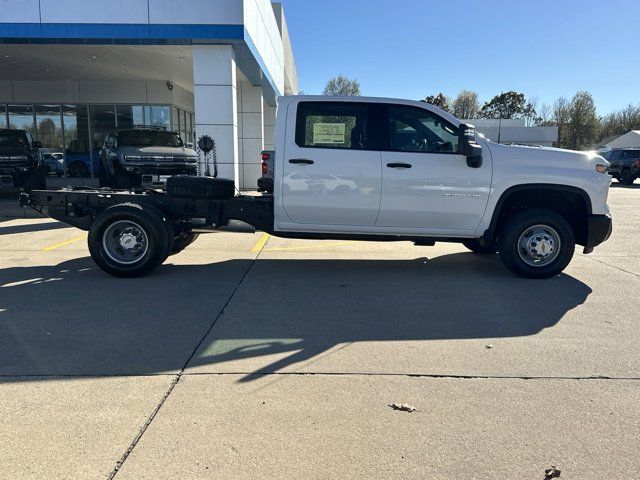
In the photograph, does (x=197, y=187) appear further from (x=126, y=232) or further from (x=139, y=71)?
(x=139, y=71)

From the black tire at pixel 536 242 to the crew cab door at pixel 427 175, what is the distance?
52 centimetres

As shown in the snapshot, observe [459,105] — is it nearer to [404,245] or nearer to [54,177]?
[54,177]

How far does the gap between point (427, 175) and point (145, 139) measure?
10.1 metres

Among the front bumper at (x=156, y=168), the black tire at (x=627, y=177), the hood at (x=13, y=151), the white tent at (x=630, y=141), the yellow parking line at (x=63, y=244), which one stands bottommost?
the yellow parking line at (x=63, y=244)

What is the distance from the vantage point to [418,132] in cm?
638

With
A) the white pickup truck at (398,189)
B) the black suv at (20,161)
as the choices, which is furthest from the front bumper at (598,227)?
the black suv at (20,161)

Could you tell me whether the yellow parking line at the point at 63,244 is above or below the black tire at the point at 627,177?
below

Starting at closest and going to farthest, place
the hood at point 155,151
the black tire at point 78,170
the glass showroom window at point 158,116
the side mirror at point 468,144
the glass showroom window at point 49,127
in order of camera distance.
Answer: the side mirror at point 468,144, the hood at point 155,151, the glass showroom window at point 158,116, the glass showroom window at point 49,127, the black tire at point 78,170

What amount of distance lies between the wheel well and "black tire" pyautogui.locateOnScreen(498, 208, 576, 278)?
0.16 m

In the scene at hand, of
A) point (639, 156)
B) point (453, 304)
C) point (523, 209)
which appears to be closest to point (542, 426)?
point (453, 304)

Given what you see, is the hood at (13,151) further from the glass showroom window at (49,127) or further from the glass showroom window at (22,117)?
the glass showroom window at (22,117)

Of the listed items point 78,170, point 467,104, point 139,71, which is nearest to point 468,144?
point 139,71

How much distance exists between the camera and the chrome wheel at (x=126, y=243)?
21.2 feet

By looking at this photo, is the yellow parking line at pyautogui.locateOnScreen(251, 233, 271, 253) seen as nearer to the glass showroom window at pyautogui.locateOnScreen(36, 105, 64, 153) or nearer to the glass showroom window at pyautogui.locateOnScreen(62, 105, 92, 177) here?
the glass showroom window at pyautogui.locateOnScreen(62, 105, 92, 177)
